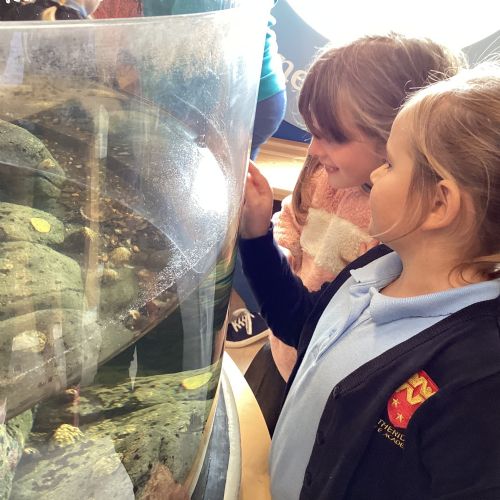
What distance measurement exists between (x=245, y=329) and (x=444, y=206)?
4.51ft

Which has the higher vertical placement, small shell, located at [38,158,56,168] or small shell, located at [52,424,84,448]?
small shell, located at [38,158,56,168]

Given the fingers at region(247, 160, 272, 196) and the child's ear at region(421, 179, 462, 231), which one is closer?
the child's ear at region(421, 179, 462, 231)

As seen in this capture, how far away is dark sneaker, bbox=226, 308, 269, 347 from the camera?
192 centimetres

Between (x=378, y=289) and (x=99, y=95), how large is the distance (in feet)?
1.53

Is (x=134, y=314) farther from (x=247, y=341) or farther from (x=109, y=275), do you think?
(x=247, y=341)

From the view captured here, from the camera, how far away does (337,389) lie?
2.26 ft

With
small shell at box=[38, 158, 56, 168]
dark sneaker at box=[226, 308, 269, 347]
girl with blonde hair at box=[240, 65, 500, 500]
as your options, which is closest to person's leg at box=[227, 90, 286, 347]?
dark sneaker at box=[226, 308, 269, 347]

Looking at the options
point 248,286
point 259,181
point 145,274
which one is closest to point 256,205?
point 259,181

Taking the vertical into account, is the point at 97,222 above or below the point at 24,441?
above

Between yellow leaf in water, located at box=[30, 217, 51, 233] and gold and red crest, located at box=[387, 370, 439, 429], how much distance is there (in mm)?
402

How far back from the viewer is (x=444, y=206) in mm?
629

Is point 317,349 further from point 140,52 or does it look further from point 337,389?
point 140,52

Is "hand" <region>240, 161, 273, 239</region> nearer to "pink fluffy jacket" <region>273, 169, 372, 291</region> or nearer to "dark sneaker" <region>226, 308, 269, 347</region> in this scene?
"pink fluffy jacket" <region>273, 169, 372, 291</region>

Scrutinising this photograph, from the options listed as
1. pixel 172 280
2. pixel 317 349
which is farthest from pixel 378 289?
pixel 172 280
